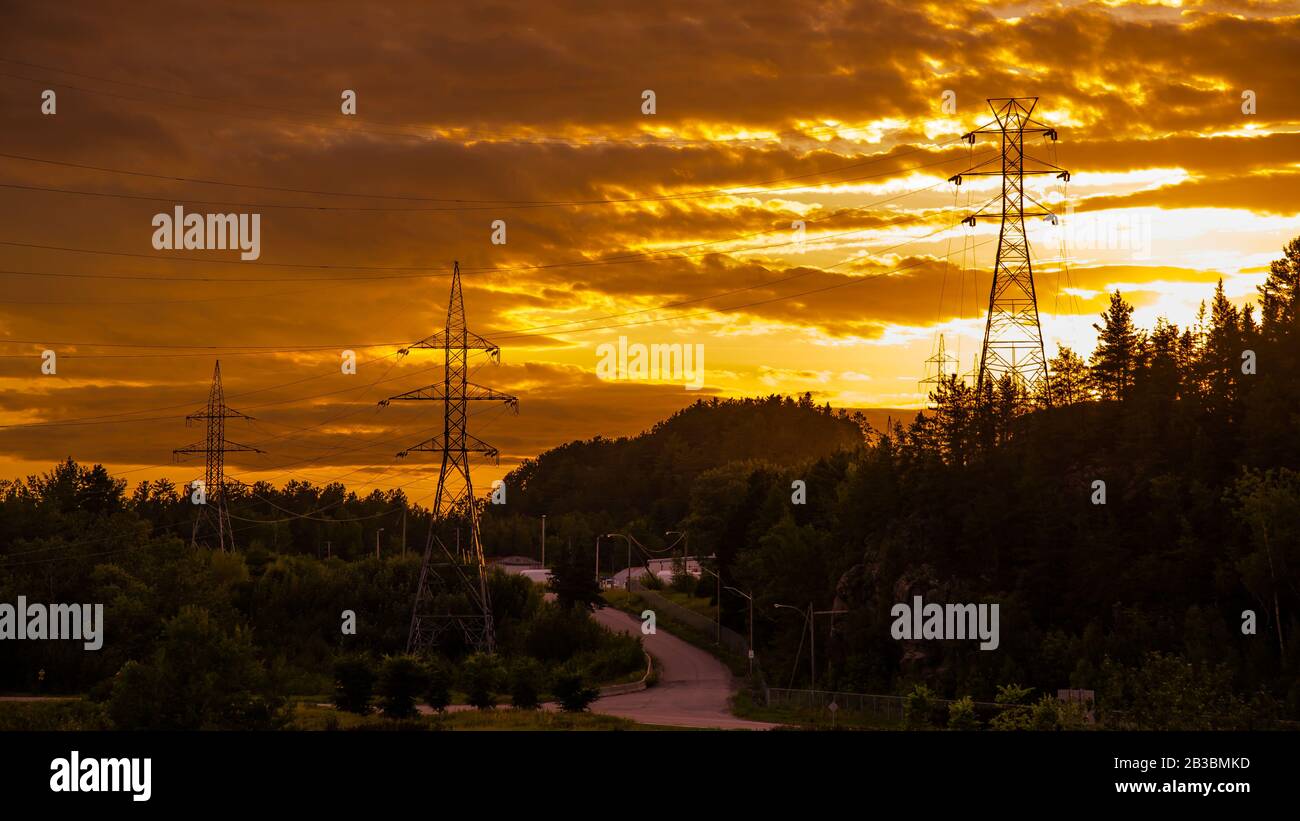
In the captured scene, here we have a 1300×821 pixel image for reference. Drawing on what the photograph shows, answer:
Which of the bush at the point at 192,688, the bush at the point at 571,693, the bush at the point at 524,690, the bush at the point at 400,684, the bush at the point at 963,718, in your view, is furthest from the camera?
the bush at the point at 524,690

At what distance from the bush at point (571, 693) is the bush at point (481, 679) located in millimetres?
5959

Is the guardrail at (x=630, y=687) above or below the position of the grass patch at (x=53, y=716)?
below

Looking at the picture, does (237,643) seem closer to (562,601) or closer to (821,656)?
(821,656)

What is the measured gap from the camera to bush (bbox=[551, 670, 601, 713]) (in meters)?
66.6

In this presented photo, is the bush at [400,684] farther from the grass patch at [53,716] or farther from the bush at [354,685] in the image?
the grass patch at [53,716]

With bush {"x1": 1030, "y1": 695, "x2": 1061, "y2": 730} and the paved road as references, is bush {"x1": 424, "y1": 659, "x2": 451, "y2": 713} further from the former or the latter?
bush {"x1": 1030, "y1": 695, "x2": 1061, "y2": 730}

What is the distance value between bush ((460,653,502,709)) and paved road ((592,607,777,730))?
6.08m

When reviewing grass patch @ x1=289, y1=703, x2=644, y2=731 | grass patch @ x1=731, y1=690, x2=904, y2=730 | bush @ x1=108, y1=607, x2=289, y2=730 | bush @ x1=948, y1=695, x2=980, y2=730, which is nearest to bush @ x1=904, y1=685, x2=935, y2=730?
grass patch @ x1=731, y1=690, x2=904, y2=730

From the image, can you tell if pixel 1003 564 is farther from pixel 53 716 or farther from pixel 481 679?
pixel 53 716

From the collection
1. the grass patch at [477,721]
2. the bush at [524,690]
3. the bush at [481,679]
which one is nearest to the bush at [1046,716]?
the grass patch at [477,721]

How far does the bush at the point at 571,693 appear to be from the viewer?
218 feet
